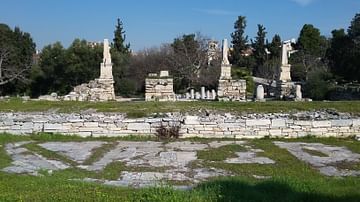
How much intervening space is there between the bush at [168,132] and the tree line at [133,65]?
22.1 meters

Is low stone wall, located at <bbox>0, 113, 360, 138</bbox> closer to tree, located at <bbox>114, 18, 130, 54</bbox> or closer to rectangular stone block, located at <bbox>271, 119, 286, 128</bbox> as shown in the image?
rectangular stone block, located at <bbox>271, 119, 286, 128</bbox>

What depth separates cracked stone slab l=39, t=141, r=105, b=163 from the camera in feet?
32.1

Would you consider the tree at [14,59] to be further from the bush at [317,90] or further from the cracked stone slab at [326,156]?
the cracked stone slab at [326,156]

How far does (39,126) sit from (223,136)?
535 centimetres

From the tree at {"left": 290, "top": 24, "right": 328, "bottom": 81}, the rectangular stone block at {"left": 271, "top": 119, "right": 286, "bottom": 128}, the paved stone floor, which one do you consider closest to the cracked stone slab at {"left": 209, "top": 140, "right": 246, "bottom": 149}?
the paved stone floor

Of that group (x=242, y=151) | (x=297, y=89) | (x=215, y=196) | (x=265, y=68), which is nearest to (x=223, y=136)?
(x=242, y=151)

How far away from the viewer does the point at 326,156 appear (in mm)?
10023

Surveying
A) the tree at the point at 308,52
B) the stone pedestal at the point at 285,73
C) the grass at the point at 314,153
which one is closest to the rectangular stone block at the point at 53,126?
the grass at the point at 314,153

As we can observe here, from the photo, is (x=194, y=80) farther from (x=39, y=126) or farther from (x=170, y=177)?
(x=170, y=177)

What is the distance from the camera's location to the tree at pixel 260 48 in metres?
66.8

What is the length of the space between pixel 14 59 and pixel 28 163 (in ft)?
148

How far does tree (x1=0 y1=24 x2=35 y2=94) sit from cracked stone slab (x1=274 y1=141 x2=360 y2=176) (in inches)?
1553

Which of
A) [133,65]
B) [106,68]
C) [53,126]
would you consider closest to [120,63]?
[133,65]

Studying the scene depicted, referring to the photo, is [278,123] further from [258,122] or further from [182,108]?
[182,108]
